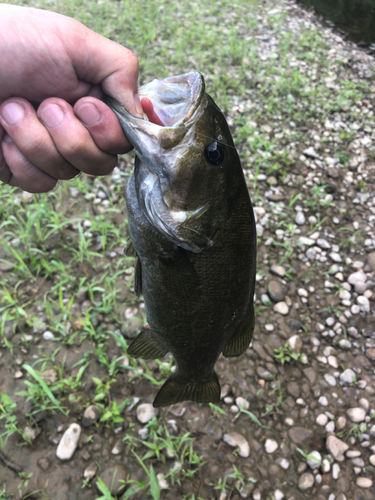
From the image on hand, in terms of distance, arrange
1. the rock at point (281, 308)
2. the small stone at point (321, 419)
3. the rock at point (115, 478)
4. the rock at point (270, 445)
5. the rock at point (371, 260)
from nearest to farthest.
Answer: the rock at point (115, 478), the rock at point (270, 445), the small stone at point (321, 419), the rock at point (281, 308), the rock at point (371, 260)

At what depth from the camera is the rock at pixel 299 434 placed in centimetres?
250

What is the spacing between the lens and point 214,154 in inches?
52.7

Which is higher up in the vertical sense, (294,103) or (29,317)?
(294,103)

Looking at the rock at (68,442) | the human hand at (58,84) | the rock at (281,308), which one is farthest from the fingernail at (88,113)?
the rock at (281,308)

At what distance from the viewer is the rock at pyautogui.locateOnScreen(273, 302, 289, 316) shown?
10.2 ft

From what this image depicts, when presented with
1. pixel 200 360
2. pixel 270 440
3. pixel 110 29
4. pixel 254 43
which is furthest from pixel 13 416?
pixel 254 43

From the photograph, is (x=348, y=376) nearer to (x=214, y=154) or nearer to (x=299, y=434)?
(x=299, y=434)

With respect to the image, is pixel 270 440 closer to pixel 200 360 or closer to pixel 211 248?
pixel 200 360

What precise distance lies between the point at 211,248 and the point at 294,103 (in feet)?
14.1

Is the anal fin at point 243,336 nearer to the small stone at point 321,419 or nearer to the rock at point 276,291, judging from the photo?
the small stone at point 321,419

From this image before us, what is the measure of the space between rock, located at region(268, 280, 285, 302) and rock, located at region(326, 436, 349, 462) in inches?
44.9

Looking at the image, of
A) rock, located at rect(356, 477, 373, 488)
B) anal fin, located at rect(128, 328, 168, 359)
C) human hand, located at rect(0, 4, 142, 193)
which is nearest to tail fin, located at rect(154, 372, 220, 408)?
anal fin, located at rect(128, 328, 168, 359)

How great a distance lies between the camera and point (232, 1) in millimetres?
7195

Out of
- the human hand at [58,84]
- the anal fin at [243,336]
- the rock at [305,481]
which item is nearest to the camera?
the human hand at [58,84]
